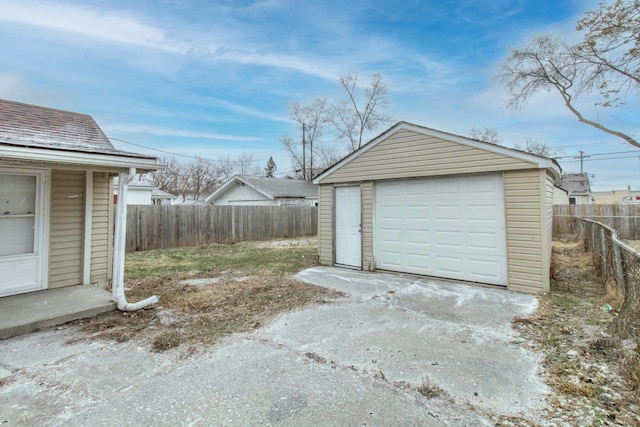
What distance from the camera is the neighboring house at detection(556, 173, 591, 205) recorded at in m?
32.3

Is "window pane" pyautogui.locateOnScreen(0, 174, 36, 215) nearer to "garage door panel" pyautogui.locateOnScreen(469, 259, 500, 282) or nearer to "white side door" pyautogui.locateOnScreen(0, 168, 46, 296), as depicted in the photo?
"white side door" pyautogui.locateOnScreen(0, 168, 46, 296)

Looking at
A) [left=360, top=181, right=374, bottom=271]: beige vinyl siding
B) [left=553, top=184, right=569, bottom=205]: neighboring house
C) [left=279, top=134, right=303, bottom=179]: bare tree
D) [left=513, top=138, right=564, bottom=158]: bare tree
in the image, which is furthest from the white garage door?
[left=513, top=138, right=564, bottom=158]: bare tree

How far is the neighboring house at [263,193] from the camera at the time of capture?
64.1ft

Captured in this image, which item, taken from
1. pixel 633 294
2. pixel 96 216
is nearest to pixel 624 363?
pixel 633 294

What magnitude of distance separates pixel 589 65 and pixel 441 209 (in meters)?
12.8

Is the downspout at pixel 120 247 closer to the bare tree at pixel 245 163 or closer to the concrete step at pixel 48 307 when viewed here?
the concrete step at pixel 48 307

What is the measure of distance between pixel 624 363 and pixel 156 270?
8.26 m

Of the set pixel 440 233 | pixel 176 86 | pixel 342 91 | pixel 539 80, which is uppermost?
pixel 342 91

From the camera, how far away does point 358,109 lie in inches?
995

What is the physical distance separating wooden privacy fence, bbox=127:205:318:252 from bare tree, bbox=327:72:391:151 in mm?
11526

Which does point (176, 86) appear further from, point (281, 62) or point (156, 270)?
point (156, 270)

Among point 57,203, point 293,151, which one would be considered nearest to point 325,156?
point 293,151

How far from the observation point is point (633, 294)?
3732 millimetres

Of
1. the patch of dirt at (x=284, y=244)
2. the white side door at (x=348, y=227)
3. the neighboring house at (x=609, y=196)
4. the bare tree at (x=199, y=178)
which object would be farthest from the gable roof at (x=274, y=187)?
the neighboring house at (x=609, y=196)
